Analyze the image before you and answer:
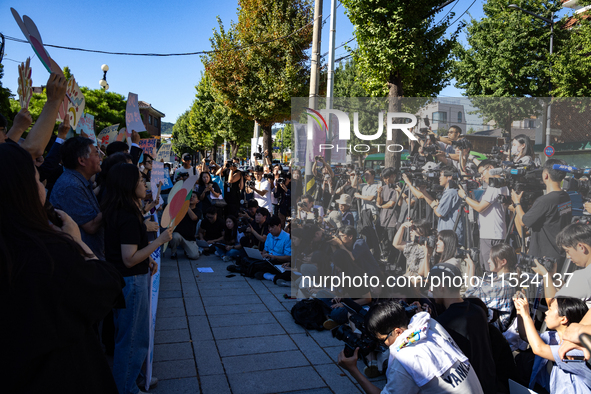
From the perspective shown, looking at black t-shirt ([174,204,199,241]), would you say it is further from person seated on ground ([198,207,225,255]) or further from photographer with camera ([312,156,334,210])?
photographer with camera ([312,156,334,210])

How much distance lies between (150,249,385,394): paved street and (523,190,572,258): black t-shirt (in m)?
1.84

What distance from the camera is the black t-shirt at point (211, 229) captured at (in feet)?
30.4

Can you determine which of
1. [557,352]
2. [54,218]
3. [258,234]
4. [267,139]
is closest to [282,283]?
[258,234]

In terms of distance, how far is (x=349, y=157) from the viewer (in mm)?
4387

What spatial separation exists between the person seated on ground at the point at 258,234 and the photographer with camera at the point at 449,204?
183 inches

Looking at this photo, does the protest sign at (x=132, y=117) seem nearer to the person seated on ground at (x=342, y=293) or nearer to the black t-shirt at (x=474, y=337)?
the person seated on ground at (x=342, y=293)

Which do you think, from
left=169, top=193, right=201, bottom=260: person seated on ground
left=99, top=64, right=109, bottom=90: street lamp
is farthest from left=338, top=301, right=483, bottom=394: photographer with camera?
left=99, top=64, right=109, bottom=90: street lamp

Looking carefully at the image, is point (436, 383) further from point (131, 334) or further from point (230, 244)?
point (230, 244)

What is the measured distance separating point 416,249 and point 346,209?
3.05 feet

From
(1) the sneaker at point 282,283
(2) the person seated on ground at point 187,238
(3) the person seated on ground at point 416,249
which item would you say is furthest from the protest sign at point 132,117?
(2) the person seated on ground at point 187,238

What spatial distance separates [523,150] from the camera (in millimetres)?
3586

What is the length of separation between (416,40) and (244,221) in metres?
6.37

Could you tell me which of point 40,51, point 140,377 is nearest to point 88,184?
point 40,51

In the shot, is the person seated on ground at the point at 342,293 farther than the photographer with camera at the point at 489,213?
Yes
